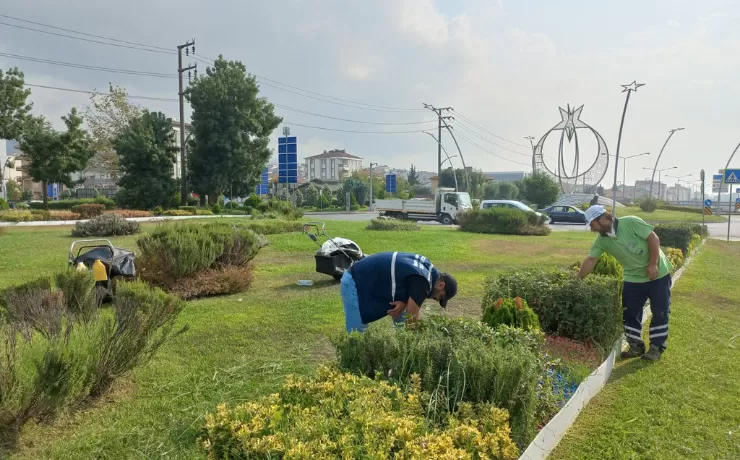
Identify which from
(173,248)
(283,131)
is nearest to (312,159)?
(283,131)

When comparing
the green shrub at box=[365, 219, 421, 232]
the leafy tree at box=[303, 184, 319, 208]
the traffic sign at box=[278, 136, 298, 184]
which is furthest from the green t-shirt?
the leafy tree at box=[303, 184, 319, 208]

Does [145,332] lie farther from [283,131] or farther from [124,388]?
[283,131]

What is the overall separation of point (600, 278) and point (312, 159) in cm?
13757

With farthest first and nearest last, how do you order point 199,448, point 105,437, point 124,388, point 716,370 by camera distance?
point 716,370
point 124,388
point 105,437
point 199,448

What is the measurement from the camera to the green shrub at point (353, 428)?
2.23 metres

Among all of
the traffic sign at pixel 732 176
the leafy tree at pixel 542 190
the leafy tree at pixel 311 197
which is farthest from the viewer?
the leafy tree at pixel 311 197

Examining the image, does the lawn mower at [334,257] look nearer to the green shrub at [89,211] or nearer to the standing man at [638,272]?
the standing man at [638,272]

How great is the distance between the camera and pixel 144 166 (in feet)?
107

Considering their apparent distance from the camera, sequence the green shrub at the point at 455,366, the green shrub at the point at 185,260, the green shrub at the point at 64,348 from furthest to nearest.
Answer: the green shrub at the point at 185,260 < the green shrub at the point at 64,348 < the green shrub at the point at 455,366

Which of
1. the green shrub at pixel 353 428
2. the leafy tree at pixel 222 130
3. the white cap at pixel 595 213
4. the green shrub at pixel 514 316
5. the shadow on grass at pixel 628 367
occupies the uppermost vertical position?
the leafy tree at pixel 222 130

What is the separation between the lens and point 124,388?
4.04 m

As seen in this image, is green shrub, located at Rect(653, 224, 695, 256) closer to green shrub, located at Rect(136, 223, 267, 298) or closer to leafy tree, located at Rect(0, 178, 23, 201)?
green shrub, located at Rect(136, 223, 267, 298)

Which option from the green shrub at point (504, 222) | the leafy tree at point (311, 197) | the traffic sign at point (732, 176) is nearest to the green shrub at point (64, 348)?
the green shrub at point (504, 222)

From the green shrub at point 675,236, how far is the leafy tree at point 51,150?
32394 millimetres
